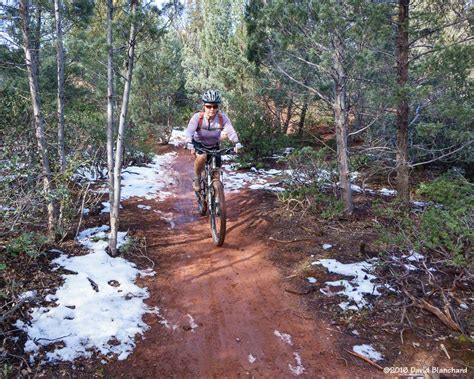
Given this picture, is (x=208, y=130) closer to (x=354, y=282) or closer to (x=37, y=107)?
(x=37, y=107)

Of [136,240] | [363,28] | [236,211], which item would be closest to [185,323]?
[136,240]

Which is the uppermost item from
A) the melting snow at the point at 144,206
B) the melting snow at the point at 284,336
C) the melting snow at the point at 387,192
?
the melting snow at the point at 144,206

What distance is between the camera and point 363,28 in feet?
17.0

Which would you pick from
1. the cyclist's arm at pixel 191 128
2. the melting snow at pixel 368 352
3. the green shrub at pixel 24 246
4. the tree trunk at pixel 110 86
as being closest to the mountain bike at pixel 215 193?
the cyclist's arm at pixel 191 128

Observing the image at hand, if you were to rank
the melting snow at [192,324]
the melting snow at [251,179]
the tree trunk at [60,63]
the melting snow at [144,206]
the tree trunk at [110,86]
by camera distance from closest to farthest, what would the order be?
the melting snow at [192,324]
the tree trunk at [110,86]
the tree trunk at [60,63]
the melting snow at [144,206]
the melting snow at [251,179]

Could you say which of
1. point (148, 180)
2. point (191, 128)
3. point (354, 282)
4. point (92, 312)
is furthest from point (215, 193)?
point (148, 180)

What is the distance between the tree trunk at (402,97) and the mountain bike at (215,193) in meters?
3.08

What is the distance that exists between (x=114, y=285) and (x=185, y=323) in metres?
1.06

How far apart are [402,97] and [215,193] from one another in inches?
131

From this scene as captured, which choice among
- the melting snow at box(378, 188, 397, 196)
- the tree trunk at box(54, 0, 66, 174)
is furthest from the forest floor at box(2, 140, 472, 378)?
the melting snow at box(378, 188, 397, 196)

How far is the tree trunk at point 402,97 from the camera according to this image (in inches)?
214

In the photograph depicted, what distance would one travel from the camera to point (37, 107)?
436 cm

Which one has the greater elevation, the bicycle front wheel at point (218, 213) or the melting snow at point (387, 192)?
the bicycle front wheel at point (218, 213)

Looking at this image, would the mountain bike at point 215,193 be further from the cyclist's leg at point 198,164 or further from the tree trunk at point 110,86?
the tree trunk at point 110,86
